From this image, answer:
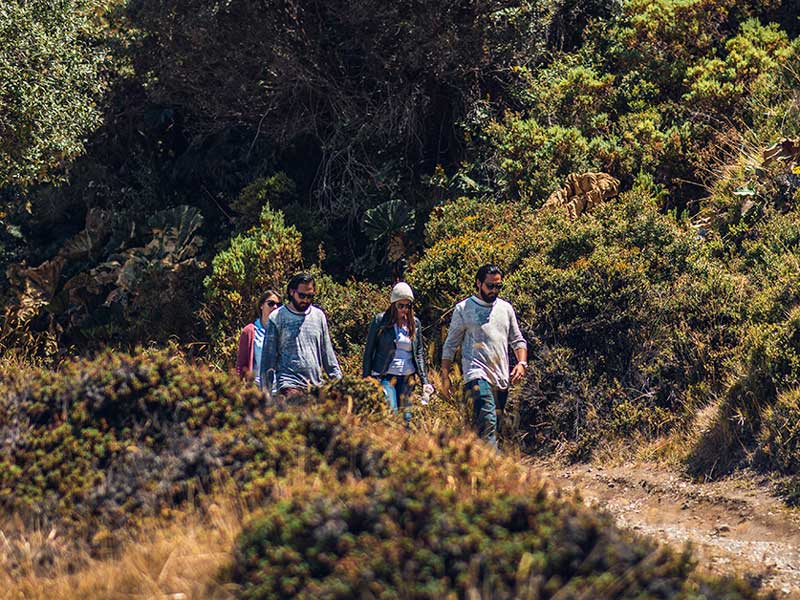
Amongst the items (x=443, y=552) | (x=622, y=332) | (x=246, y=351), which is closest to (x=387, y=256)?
(x=622, y=332)

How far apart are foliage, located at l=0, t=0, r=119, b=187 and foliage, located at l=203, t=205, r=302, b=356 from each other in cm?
303

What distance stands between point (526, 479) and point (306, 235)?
1016 cm

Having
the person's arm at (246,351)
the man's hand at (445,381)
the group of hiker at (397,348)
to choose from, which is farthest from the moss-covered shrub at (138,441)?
the person's arm at (246,351)

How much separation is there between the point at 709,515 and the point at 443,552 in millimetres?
4465

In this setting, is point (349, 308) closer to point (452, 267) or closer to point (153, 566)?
point (452, 267)

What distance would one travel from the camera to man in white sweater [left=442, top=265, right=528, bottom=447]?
9008 millimetres

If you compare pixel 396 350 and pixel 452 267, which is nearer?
pixel 396 350

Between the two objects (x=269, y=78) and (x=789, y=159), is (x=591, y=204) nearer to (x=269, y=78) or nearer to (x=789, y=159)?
(x=789, y=159)

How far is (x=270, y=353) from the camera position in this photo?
884cm

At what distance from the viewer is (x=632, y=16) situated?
16219 millimetres

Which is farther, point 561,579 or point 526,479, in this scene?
point 526,479

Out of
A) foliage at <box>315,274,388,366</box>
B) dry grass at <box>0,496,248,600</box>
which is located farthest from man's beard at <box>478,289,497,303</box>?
foliage at <box>315,274,388,366</box>

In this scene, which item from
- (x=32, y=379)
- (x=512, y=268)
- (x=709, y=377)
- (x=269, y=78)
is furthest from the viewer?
(x=269, y=78)

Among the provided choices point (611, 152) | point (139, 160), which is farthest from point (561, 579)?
point (139, 160)
